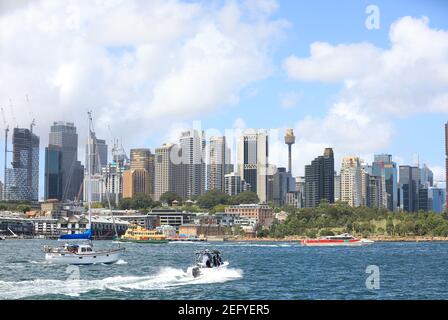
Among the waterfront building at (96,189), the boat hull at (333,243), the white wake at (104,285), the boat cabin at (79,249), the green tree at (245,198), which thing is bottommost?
the boat hull at (333,243)

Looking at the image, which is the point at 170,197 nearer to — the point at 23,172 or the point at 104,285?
the point at 23,172

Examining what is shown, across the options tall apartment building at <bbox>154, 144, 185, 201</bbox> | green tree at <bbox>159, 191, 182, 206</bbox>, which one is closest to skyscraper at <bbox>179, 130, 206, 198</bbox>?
tall apartment building at <bbox>154, 144, 185, 201</bbox>

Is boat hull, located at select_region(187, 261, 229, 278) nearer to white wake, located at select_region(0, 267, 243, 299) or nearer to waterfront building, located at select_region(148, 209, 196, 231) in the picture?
white wake, located at select_region(0, 267, 243, 299)

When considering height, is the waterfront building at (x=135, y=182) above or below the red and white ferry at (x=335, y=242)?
above

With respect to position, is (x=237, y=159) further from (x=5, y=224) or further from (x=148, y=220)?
(x=5, y=224)

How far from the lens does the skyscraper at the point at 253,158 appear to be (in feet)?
140

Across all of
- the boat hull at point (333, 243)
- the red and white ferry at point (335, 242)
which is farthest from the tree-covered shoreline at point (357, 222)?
the boat hull at point (333, 243)

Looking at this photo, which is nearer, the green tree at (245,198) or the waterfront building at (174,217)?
the green tree at (245,198)

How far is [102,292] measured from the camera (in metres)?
19.7

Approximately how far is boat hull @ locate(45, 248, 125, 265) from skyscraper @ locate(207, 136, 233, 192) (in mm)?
10267

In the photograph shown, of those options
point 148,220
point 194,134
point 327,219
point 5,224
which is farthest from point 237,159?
point 5,224

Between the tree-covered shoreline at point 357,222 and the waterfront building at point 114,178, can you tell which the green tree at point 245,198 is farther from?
the waterfront building at point 114,178

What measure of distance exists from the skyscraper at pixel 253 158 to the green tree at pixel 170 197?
13914 millimetres

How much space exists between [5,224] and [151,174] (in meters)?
34.8
